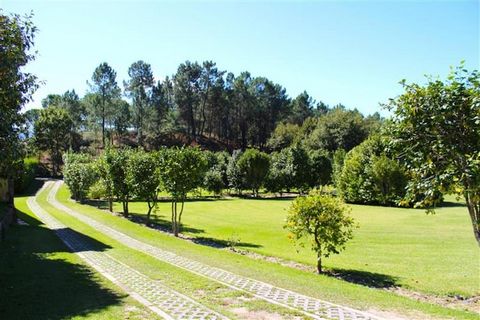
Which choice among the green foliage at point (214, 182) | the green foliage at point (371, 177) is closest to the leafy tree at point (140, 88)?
the green foliage at point (214, 182)

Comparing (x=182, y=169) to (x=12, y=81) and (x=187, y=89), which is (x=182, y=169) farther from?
(x=187, y=89)

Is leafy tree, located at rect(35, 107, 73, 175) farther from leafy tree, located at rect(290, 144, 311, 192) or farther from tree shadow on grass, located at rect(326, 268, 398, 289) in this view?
tree shadow on grass, located at rect(326, 268, 398, 289)

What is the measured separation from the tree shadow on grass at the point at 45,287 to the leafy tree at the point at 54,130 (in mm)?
71725

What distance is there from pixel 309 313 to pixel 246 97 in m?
94.8

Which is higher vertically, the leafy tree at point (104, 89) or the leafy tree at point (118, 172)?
the leafy tree at point (104, 89)

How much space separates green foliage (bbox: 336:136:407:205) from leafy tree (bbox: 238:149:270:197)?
488 inches

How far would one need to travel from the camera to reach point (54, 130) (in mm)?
84188

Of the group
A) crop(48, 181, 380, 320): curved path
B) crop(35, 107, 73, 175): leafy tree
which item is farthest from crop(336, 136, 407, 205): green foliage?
crop(35, 107, 73, 175): leafy tree

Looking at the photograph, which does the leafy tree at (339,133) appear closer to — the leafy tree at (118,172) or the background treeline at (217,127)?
the background treeline at (217,127)

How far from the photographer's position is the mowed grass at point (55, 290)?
8.66m

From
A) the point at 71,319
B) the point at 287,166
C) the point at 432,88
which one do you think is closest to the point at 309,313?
the point at 71,319

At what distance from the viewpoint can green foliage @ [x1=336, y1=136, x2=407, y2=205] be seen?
51438mm

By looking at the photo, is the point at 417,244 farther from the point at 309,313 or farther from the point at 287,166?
the point at 287,166

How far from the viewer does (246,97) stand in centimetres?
10175
